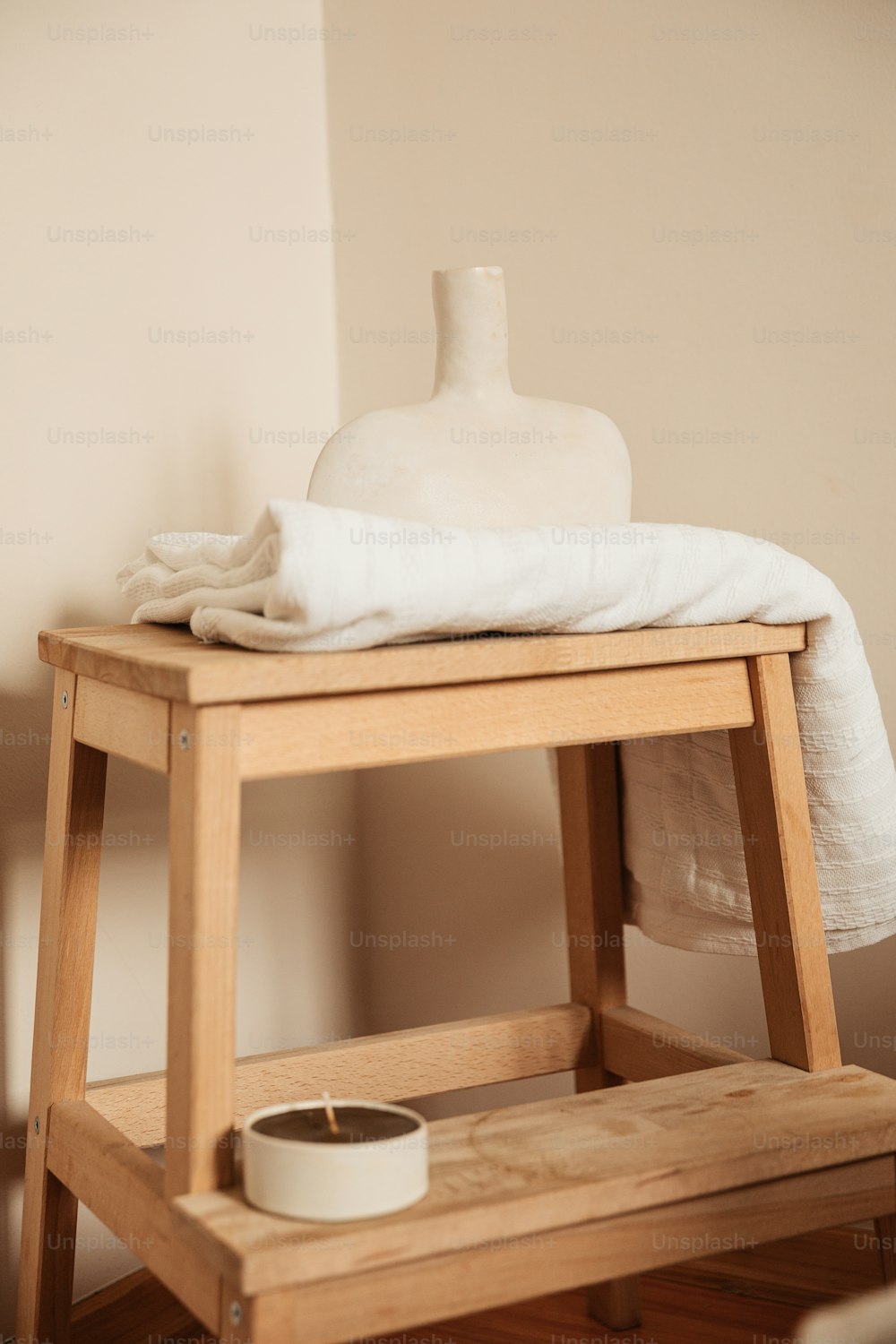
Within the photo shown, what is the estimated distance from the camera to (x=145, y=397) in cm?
114

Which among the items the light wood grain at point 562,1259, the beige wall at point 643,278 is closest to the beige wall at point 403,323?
the beige wall at point 643,278

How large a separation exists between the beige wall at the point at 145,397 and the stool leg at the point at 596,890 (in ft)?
1.01

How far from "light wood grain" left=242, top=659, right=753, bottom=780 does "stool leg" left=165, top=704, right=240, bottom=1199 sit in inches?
0.7

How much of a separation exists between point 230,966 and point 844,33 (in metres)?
0.95

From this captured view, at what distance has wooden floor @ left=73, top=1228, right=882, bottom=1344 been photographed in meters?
1.04

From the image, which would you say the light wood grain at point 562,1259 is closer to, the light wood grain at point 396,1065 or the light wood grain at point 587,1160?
the light wood grain at point 587,1160

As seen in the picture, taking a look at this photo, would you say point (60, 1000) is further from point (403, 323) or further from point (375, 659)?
point (403, 323)

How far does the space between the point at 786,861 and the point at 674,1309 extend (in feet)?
1.59

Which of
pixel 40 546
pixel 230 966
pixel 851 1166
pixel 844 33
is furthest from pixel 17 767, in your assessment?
pixel 844 33

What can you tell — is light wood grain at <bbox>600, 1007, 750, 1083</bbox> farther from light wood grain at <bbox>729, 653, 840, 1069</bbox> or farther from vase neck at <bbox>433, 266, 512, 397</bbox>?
vase neck at <bbox>433, 266, 512, 397</bbox>

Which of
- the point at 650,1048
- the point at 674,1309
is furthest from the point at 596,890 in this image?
the point at 674,1309

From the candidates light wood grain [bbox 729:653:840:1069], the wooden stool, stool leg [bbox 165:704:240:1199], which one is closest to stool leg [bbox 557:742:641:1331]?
the wooden stool

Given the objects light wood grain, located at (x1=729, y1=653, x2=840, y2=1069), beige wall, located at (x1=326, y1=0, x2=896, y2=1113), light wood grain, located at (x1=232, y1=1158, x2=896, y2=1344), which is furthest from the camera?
beige wall, located at (x1=326, y1=0, x2=896, y2=1113)

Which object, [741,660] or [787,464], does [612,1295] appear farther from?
[787,464]
